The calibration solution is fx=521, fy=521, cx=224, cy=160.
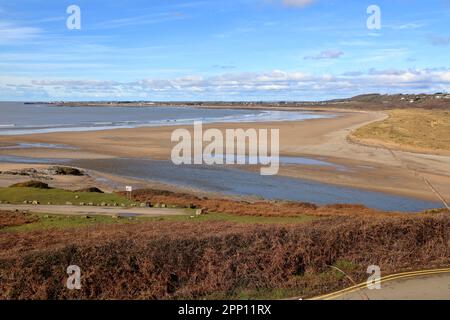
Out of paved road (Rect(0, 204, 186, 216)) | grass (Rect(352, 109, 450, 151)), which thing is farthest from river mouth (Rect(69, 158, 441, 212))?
grass (Rect(352, 109, 450, 151))

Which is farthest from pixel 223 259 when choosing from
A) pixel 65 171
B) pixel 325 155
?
pixel 325 155

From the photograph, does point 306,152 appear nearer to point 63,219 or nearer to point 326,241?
point 63,219

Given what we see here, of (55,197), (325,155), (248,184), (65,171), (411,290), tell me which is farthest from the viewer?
(325,155)

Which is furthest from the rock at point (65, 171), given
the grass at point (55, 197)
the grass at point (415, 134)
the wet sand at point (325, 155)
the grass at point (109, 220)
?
the grass at point (415, 134)

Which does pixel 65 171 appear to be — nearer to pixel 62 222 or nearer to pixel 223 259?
pixel 62 222

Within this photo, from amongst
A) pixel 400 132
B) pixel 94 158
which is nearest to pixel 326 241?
pixel 94 158

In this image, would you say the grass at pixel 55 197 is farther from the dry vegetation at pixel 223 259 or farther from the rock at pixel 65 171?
the rock at pixel 65 171
